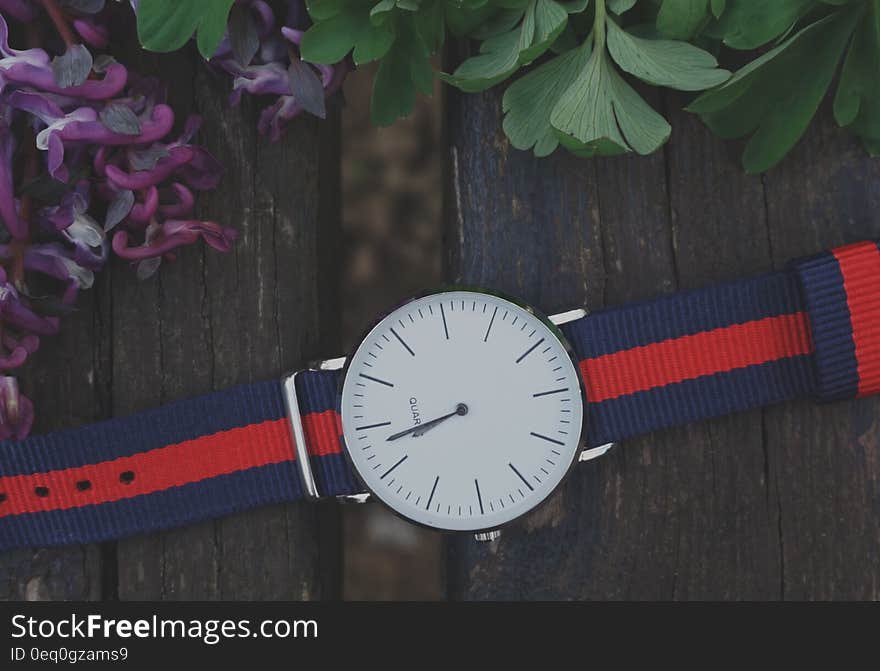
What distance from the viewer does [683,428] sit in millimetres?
1404

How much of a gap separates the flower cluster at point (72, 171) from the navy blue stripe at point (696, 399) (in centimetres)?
58

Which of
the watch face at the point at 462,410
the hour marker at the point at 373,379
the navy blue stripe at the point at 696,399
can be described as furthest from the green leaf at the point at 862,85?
the hour marker at the point at 373,379

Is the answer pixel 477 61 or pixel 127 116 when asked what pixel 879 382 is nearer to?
pixel 477 61

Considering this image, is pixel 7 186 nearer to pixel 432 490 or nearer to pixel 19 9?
pixel 19 9

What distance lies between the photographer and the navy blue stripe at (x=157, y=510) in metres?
1.41

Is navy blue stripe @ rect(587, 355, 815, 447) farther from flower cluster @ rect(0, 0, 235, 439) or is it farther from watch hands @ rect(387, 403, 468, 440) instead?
flower cluster @ rect(0, 0, 235, 439)

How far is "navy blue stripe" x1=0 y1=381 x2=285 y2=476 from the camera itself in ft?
4.58

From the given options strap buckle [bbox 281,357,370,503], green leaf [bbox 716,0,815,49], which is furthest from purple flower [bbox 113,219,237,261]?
green leaf [bbox 716,0,815,49]

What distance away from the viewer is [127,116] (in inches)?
48.8

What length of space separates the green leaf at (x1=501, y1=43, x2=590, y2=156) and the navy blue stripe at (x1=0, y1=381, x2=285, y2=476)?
49cm

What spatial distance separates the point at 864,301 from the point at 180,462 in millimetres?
978

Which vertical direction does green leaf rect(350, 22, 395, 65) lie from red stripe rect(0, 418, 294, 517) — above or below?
above

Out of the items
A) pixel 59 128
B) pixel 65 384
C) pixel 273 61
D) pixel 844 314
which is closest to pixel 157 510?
pixel 65 384

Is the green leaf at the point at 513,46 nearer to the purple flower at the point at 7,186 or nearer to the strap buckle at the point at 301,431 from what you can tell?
the strap buckle at the point at 301,431
